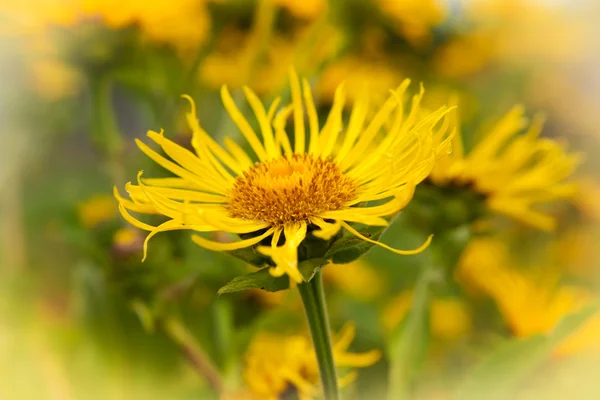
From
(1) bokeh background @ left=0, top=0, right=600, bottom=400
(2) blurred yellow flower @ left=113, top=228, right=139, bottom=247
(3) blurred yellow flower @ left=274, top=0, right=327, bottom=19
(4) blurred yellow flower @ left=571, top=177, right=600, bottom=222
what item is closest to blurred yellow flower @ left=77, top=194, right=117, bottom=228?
(1) bokeh background @ left=0, top=0, right=600, bottom=400

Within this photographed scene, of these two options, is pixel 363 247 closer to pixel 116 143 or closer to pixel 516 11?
pixel 116 143

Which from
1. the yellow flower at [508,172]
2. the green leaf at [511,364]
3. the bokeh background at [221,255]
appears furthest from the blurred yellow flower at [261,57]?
the green leaf at [511,364]

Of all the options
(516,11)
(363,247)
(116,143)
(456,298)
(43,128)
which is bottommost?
(363,247)

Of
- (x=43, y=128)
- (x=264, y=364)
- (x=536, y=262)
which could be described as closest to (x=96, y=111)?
(x=43, y=128)

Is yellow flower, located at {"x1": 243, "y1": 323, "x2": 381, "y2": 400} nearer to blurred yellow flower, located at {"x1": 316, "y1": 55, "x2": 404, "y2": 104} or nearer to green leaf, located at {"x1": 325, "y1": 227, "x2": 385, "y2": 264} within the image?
green leaf, located at {"x1": 325, "y1": 227, "x2": 385, "y2": 264}

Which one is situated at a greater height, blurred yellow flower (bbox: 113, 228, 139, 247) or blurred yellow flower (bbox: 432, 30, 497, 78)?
blurred yellow flower (bbox: 432, 30, 497, 78)

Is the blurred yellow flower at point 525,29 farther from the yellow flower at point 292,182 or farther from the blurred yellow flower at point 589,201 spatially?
the yellow flower at point 292,182
